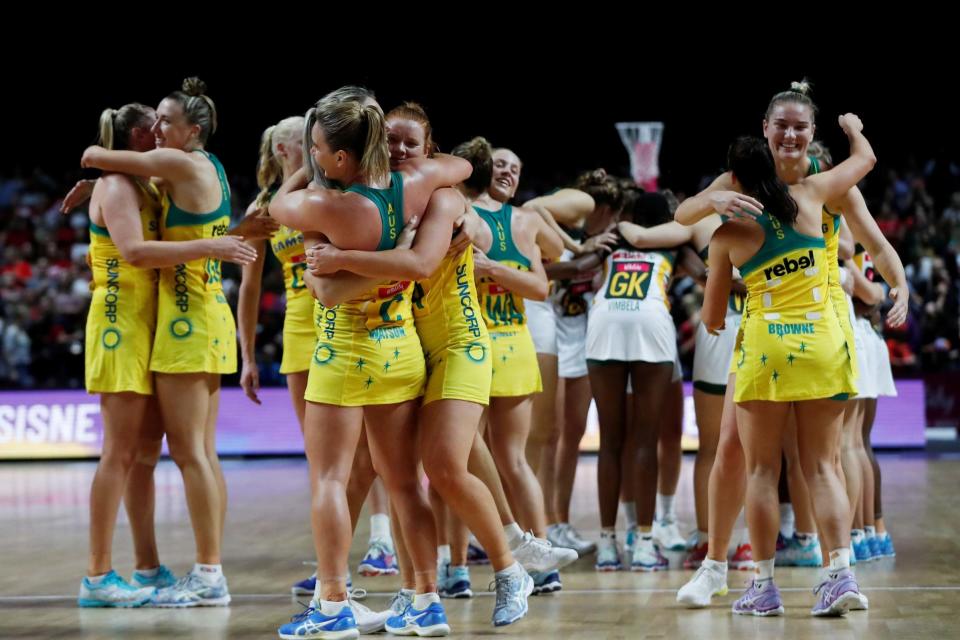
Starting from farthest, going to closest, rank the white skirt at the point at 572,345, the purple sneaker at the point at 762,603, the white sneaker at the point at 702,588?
the white skirt at the point at 572,345
the white sneaker at the point at 702,588
the purple sneaker at the point at 762,603

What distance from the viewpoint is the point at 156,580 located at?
5156mm

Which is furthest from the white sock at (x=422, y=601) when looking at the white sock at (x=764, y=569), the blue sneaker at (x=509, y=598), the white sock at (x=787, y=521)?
the white sock at (x=787, y=521)

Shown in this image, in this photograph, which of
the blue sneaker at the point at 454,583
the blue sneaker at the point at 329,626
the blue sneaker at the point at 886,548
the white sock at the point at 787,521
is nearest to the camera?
the blue sneaker at the point at 329,626

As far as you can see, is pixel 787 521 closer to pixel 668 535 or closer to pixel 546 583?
pixel 668 535

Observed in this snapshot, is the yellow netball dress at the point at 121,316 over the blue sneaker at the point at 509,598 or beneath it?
over

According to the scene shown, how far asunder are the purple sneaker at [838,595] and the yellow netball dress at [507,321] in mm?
1471

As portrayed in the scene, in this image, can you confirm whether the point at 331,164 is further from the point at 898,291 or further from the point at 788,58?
the point at 788,58

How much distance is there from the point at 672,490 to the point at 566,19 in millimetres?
10751

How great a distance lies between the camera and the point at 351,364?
13.3 feet

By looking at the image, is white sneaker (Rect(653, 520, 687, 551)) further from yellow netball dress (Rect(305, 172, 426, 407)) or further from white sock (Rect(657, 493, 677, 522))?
yellow netball dress (Rect(305, 172, 426, 407))

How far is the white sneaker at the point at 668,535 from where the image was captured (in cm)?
636

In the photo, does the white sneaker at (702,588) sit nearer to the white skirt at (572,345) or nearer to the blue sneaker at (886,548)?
the blue sneaker at (886,548)

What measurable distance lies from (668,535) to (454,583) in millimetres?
1712

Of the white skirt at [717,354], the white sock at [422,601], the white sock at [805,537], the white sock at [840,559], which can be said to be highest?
the white skirt at [717,354]
